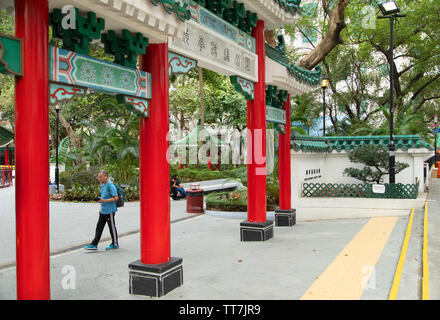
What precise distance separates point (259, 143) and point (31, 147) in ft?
16.6

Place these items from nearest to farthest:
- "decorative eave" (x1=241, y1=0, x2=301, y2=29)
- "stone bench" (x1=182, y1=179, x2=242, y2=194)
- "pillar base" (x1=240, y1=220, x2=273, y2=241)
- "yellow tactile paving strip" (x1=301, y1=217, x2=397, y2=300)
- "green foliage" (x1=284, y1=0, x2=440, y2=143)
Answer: "yellow tactile paving strip" (x1=301, y1=217, x2=397, y2=300)
"decorative eave" (x1=241, y1=0, x2=301, y2=29)
"pillar base" (x1=240, y1=220, x2=273, y2=241)
"stone bench" (x1=182, y1=179, x2=242, y2=194)
"green foliage" (x1=284, y1=0, x2=440, y2=143)

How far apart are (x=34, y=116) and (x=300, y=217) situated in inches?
341

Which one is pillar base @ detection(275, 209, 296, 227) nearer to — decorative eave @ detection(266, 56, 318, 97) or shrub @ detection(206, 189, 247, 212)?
shrub @ detection(206, 189, 247, 212)

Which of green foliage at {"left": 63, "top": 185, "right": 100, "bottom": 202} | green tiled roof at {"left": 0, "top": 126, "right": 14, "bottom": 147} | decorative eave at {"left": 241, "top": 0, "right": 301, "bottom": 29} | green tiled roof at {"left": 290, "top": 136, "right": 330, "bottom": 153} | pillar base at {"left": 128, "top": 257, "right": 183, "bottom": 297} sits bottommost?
pillar base at {"left": 128, "top": 257, "right": 183, "bottom": 297}

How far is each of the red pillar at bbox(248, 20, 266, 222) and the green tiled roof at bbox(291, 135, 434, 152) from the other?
273 centimetres

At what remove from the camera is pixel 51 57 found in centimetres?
377

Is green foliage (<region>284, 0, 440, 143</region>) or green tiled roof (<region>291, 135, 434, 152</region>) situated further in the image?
green foliage (<region>284, 0, 440, 143</region>)

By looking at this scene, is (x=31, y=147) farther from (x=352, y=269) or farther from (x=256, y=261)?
(x=352, y=269)

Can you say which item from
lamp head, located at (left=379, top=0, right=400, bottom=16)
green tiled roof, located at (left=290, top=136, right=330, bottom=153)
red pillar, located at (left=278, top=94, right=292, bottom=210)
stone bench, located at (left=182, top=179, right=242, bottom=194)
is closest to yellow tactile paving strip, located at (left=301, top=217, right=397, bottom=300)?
red pillar, located at (left=278, top=94, right=292, bottom=210)

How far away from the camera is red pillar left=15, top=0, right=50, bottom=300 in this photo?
3.57m

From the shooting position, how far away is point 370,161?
11.1 metres

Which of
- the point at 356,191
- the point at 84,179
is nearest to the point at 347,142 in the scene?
the point at 356,191
